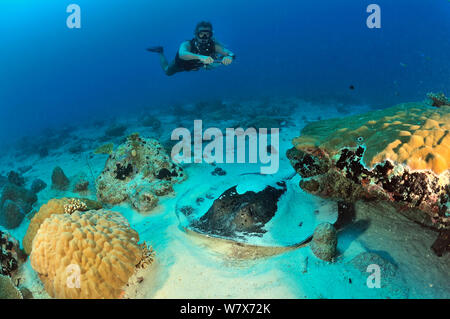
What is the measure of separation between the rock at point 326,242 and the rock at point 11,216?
772cm

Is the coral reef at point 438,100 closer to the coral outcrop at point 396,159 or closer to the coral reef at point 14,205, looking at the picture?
the coral outcrop at point 396,159

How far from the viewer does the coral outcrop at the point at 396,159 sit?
101 inches

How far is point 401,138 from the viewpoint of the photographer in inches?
116

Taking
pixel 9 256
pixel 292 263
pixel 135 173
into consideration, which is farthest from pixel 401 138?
pixel 9 256

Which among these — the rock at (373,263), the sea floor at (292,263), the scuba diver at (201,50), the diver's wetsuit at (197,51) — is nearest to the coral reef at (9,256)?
the sea floor at (292,263)

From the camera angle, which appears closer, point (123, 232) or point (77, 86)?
point (123, 232)

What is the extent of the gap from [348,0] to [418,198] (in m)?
123

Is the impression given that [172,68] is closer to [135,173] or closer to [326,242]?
[135,173]

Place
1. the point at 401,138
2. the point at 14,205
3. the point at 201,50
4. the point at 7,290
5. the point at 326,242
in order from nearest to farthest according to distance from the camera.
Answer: the point at 401,138 → the point at 7,290 → the point at 326,242 → the point at 14,205 → the point at 201,50

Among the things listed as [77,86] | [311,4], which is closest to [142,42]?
[77,86]

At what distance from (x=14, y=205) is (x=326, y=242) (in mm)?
8012
